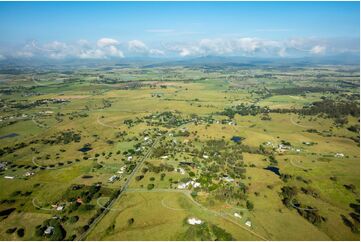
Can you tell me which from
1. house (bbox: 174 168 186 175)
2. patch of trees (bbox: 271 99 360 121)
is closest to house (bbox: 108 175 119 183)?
house (bbox: 174 168 186 175)

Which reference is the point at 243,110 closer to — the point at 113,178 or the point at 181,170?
the point at 181,170

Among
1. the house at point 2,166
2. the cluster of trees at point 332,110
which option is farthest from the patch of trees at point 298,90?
the house at point 2,166

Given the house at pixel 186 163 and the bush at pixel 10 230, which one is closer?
the bush at pixel 10 230

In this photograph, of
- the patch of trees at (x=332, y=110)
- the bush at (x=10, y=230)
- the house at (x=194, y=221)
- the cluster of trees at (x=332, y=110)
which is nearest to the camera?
the bush at (x=10, y=230)

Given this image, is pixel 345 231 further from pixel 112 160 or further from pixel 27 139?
pixel 27 139

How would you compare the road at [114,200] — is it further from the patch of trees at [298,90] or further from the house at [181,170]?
the patch of trees at [298,90]


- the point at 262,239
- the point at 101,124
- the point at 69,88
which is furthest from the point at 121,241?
the point at 69,88

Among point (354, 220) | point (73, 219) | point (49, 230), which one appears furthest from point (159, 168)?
point (354, 220)

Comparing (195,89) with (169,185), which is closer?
(169,185)
